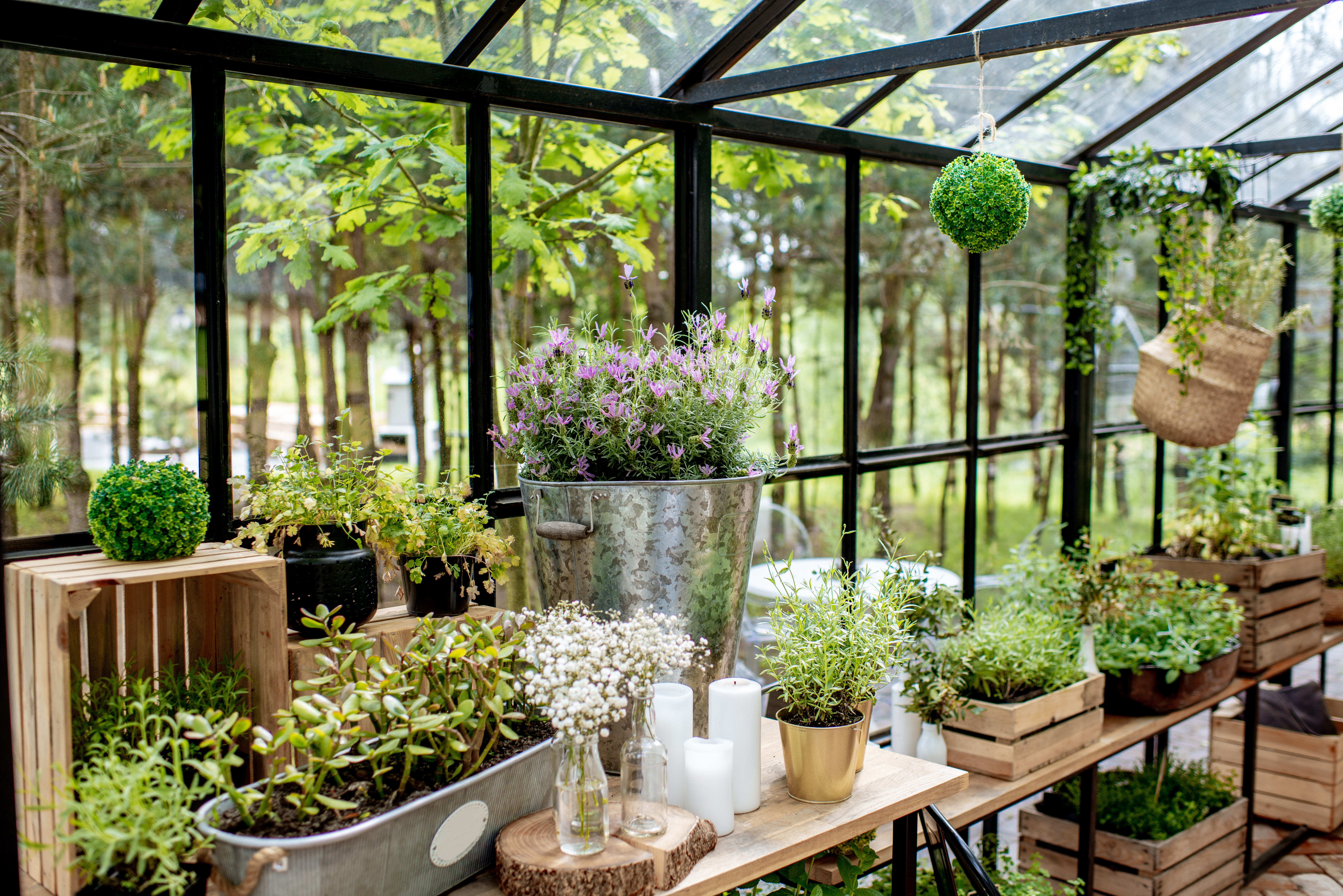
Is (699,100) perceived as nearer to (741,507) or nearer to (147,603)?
(741,507)

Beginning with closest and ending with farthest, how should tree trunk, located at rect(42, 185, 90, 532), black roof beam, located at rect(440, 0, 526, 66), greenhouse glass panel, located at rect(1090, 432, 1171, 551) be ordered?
black roof beam, located at rect(440, 0, 526, 66) → tree trunk, located at rect(42, 185, 90, 532) → greenhouse glass panel, located at rect(1090, 432, 1171, 551)

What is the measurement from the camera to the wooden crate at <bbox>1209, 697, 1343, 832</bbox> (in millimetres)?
3678

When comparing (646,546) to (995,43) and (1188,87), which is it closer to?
(995,43)

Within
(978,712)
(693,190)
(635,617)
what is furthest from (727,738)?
(693,190)

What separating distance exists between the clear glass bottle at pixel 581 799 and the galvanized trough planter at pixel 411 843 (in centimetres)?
11


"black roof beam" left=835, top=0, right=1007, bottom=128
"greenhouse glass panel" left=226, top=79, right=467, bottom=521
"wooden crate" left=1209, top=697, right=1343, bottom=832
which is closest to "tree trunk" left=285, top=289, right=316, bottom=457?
"greenhouse glass panel" left=226, top=79, right=467, bottom=521

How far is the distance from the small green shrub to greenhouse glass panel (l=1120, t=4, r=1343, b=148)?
2.00m

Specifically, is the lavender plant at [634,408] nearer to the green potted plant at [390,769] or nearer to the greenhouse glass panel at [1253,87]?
the green potted plant at [390,769]

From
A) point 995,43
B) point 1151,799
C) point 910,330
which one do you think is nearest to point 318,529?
point 995,43

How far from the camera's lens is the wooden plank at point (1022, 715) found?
240 centimetres

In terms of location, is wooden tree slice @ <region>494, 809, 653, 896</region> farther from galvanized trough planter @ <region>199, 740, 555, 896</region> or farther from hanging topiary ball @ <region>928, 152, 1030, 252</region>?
hanging topiary ball @ <region>928, 152, 1030, 252</region>

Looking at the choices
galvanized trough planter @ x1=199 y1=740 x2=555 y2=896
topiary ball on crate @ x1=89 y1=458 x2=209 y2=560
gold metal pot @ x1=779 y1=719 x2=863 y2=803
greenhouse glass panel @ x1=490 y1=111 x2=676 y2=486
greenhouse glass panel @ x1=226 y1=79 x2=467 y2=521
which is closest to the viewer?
galvanized trough planter @ x1=199 y1=740 x2=555 y2=896

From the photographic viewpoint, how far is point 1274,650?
3.44 meters

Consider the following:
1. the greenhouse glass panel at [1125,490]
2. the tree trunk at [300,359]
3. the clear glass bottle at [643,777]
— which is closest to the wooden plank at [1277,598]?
the greenhouse glass panel at [1125,490]
